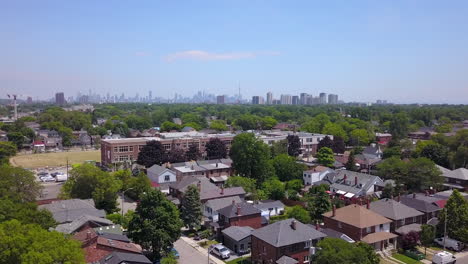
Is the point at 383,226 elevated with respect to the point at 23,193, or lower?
lower

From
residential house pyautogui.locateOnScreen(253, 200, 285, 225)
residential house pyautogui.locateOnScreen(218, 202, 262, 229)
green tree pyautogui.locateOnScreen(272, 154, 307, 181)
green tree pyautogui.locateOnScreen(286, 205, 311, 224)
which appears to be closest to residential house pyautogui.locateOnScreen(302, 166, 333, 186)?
green tree pyautogui.locateOnScreen(272, 154, 307, 181)

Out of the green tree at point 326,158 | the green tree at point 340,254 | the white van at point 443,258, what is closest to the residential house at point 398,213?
the white van at point 443,258

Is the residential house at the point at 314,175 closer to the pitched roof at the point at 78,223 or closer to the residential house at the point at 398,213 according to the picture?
the residential house at the point at 398,213

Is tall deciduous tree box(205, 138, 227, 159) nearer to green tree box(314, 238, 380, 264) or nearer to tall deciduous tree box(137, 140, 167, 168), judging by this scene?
tall deciduous tree box(137, 140, 167, 168)

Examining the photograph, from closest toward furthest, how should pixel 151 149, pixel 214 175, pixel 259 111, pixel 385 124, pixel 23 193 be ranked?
1. pixel 23 193
2. pixel 214 175
3. pixel 151 149
4. pixel 385 124
5. pixel 259 111

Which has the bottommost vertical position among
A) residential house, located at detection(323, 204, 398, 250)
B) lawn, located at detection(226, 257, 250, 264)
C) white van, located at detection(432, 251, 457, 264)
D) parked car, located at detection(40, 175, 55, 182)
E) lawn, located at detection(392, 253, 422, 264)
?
parked car, located at detection(40, 175, 55, 182)

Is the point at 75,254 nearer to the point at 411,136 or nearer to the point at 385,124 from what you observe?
the point at 411,136

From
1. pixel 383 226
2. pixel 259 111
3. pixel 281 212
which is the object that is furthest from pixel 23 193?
pixel 259 111

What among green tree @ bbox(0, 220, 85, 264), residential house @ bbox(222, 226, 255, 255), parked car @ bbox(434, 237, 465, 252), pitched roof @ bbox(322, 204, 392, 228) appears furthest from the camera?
parked car @ bbox(434, 237, 465, 252)
